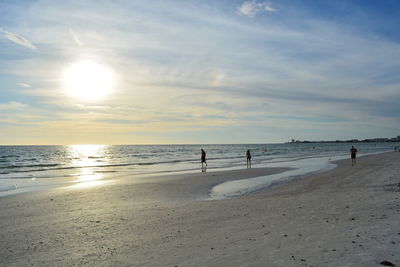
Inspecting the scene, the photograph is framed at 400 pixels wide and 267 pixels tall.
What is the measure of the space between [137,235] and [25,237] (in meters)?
2.89

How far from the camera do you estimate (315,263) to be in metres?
5.52

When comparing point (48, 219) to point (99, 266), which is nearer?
point (99, 266)

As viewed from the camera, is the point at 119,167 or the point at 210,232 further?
the point at 119,167

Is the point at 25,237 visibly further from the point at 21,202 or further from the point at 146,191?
the point at 146,191

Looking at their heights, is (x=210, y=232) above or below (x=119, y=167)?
above

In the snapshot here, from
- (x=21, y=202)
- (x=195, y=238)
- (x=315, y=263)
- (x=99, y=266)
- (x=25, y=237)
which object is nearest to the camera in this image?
(x=315, y=263)

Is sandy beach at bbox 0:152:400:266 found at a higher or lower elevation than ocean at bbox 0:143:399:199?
higher

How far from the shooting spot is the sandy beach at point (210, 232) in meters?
6.02

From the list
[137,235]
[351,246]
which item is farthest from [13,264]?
[351,246]

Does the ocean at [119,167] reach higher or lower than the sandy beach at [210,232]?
lower

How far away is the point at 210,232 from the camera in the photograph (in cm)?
786

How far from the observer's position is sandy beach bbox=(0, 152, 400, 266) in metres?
6.02

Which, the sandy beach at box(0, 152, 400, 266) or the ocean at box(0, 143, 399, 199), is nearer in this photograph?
the sandy beach at box(0, 152, 400, 266)

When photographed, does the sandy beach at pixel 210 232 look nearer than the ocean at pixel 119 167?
Yes
